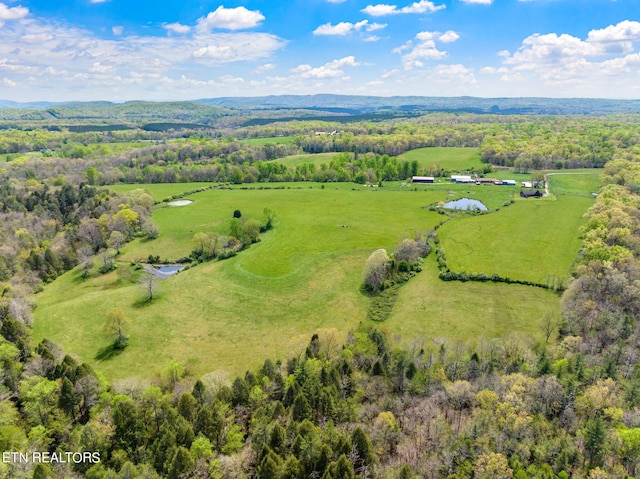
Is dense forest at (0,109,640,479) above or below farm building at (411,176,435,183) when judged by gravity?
below

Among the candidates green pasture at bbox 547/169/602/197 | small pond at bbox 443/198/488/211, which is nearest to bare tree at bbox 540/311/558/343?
small pond at bbox 443/198/488/211

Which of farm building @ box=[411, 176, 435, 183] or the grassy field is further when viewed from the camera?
farm building @ box=[411, 176, 435, 183]

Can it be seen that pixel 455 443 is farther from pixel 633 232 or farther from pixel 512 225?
pixel 512 225

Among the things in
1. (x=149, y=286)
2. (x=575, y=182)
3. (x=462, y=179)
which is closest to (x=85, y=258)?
(x=149, y=286)

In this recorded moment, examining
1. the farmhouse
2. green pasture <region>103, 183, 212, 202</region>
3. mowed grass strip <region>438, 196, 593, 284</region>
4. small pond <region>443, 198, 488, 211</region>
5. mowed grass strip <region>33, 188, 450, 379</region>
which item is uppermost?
the farmhouse

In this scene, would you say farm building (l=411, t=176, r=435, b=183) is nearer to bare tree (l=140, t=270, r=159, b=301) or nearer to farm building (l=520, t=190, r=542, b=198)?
farm building (l=520, t=190, r=542, b=198)

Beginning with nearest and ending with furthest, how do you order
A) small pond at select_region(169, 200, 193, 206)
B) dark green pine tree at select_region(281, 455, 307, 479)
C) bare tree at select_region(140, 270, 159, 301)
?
dark green pine tree at select_region(281, 455, 307, 479) → bare tree at select_region(140, 270, 159, 301) → small pond at select_region(169, 200, 193, 206)
